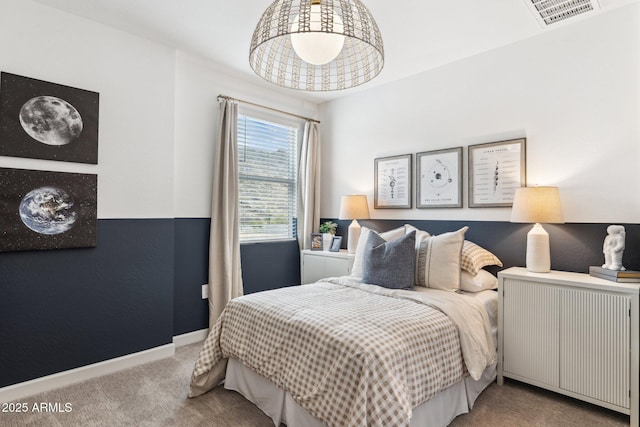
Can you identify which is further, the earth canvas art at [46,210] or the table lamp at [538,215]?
the table lamp at [538,215]

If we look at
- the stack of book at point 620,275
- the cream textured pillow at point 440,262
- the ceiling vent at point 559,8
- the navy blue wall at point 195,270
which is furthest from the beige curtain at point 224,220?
the stack of book at point 620,275

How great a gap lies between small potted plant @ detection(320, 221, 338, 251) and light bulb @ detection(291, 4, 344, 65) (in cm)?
251

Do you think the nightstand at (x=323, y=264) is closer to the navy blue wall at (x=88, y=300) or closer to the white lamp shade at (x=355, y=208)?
the white lamp shade at (x=355, y=208)

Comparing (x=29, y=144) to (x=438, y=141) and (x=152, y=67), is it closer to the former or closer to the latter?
(x=152, y=67)

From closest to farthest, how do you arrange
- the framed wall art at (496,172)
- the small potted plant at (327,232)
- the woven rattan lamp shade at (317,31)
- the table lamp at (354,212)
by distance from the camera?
the woven rattan lamp shade at (317,31) → the framed wall art at (496,172) → the table lamp at (354,212) → the small potted plant at (327,232)

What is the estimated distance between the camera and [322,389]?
164cm

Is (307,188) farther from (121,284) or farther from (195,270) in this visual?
(121,284)

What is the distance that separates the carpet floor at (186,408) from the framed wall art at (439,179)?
1.56 metres

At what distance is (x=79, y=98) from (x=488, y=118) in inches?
127

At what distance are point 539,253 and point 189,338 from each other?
303 centimetres

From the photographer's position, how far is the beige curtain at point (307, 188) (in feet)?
13.7

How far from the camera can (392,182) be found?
3.63 meters

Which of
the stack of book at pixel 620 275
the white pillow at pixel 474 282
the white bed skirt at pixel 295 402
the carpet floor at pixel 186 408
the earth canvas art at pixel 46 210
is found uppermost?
the earth canvas art at pixel 46 210

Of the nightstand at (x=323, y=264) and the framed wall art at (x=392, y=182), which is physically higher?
the framed wall art at (x=392, y=182)
